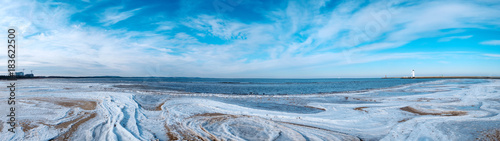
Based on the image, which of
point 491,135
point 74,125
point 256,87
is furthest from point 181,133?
point 256,87

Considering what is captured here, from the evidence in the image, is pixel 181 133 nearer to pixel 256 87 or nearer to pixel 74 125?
pixel 74 125

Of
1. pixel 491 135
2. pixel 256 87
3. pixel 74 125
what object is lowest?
pixel 256 87

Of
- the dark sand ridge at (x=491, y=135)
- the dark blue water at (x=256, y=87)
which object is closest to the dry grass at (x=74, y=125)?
the dark sand ridge at (x=491, y=135)

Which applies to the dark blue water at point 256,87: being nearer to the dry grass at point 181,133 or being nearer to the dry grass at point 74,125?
the dry grass at point 74,125

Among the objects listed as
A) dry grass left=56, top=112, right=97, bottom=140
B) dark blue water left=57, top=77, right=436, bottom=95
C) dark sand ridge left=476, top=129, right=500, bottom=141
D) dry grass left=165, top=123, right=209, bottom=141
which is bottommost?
dark blue water left=57, top=77, right=436, bottom=95

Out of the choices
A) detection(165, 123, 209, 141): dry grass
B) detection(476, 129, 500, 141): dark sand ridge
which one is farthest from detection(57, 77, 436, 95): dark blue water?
detection(476, 129, 500, 141): dark sand ridge

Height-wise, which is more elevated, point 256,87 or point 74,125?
point 74,125

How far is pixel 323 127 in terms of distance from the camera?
30.7ft

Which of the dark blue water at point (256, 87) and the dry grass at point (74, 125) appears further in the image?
the dark blue water at point (256, 87)

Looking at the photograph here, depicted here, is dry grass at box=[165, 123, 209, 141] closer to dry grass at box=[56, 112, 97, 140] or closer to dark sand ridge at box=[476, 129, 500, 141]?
dry grass at box=[56, 112, 97, 140]

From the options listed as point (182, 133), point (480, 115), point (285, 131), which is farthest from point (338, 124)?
point (480, 115)

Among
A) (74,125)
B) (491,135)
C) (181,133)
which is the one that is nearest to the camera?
(491,135)

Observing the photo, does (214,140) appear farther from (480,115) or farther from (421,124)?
(480,115)

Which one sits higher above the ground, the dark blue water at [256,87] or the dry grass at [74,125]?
the dry grass at [74,125]
